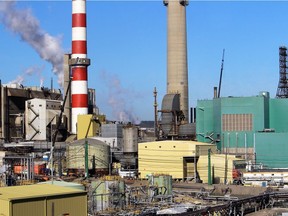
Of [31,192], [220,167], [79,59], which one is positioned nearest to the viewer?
[31,192]

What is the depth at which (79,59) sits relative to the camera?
48.8 meters

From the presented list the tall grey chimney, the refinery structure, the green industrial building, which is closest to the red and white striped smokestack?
the refinery structure

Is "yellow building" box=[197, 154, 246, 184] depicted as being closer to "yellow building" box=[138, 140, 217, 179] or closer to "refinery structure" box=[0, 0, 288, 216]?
"refinery structure" box=[0, 0, 288, 216]

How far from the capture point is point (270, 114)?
48.4 meters

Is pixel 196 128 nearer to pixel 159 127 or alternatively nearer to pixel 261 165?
pixel 159 127

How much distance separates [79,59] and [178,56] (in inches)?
484

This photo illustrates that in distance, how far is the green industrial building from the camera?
43.5m

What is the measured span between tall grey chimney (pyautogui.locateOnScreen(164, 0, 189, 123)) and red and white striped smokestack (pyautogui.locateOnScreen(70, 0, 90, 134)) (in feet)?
35.7

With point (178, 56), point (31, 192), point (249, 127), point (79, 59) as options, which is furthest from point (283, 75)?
point (31, 192)

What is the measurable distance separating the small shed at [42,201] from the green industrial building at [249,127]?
31.2m

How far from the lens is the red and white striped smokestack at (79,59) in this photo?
48812 mm

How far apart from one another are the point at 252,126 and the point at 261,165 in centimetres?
585

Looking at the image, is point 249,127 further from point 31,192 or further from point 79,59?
point 31,192

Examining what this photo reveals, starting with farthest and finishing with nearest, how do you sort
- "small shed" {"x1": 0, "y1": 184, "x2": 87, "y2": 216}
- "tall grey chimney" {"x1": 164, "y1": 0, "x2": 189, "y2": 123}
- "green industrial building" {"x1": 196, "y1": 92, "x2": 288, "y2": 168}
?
1. "tall grey chimney" {"x1": 164, "y1": 0, "x2": 189, "y2": 123}
2. "green industrial building" {"x1": 196, "y1": 92, "x2": 288, "y2": 168}
3. "small shed" {"x1": 0, "y1": 184, "x2": 87, "y2": 216}
